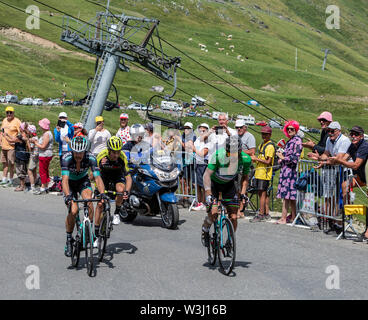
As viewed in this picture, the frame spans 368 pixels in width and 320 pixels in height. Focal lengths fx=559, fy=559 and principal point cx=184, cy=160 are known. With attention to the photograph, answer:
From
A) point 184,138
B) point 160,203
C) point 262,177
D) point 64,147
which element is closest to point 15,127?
point 64,147

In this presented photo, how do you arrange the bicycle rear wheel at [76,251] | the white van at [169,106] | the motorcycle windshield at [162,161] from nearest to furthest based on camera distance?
the bicycle rear wheel at [76,251] → the motorcycle windshield at [162,161] → the white van at [169,106]

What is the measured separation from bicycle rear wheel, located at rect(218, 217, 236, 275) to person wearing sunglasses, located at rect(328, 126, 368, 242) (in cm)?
382

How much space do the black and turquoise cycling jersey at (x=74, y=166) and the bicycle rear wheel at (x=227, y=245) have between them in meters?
2.33

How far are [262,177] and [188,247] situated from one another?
368 centimetres

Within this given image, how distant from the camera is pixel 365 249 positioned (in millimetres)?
10398

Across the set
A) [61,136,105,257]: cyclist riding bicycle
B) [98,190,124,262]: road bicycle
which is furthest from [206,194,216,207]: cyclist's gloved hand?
[61,136,105,257]: cyclist riding bicycle

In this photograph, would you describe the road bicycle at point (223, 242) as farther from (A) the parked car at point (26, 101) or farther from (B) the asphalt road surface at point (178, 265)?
Answer: (A) the parked car at point (26, 101)

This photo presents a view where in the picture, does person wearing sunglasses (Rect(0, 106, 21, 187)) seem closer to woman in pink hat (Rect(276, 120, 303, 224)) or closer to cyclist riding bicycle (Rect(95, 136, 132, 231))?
cyclist riding bicycle (Rect(95, 136, 132, 231))

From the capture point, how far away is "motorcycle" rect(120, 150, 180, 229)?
12.4 meters

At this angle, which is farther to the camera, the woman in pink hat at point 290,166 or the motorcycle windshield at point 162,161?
the woman in pink hat at point 290,166

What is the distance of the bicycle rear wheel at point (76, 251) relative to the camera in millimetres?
8669

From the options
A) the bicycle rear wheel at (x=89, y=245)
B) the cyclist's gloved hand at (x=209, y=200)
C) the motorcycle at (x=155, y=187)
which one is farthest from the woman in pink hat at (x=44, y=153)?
the cyclist's gloved hand at (x=209, y=200)

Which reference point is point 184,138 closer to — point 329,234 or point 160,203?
point 160,203
